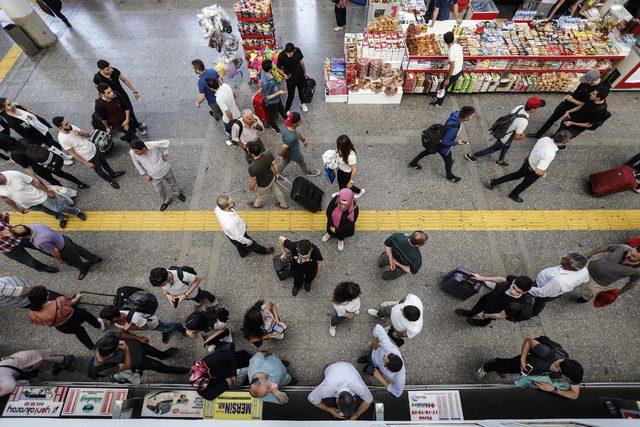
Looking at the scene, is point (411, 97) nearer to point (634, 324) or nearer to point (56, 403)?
point (634, 324)

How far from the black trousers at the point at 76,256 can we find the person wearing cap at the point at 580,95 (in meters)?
9.26

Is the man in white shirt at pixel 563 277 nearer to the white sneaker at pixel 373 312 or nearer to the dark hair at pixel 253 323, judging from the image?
the white sneaker at pixel 373 312

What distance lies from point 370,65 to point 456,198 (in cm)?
353

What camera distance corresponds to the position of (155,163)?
5895 millimetres

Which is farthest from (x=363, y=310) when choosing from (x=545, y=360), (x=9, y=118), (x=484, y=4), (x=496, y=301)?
(x=484, y=4)

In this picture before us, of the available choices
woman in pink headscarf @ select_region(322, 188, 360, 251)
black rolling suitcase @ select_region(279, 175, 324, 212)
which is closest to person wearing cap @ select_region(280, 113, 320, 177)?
black rolling suitcase @ select_region(279, 175, 324, 212)

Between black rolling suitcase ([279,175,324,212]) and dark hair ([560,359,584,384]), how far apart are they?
4.23 meters

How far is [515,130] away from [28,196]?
8.39 m

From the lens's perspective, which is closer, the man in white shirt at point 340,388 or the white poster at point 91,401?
the man in white shirt at point 340,388

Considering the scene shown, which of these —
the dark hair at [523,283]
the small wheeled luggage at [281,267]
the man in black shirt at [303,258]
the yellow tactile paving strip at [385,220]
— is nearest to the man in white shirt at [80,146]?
the yellow tactile paving strip at [385,220]

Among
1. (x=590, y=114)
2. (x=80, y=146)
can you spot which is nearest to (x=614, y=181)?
(x=590, y=114)

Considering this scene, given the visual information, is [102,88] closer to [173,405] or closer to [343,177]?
[343,177]

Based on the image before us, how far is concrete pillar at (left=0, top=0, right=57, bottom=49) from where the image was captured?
28.1ft

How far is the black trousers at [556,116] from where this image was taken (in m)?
6.90
